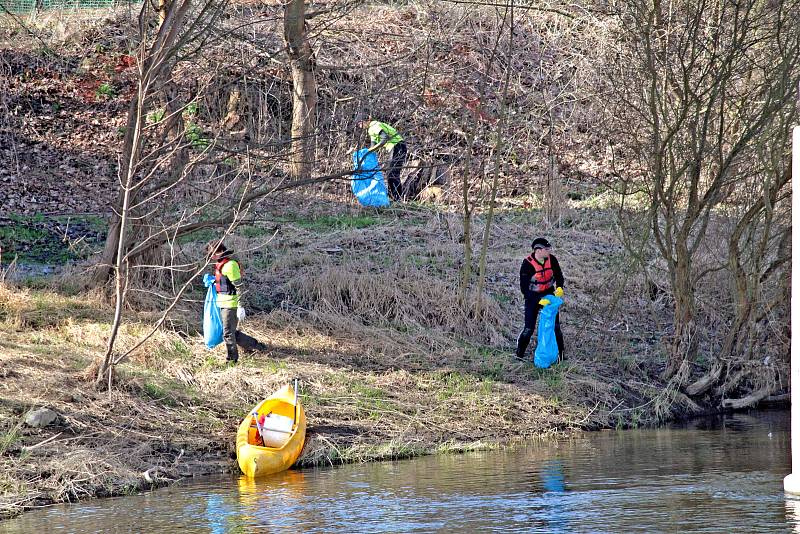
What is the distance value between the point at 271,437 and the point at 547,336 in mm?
4875

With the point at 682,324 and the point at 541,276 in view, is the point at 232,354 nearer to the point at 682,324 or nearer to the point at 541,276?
the point at 541,276

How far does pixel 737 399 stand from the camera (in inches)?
603

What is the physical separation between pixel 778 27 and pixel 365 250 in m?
7.23

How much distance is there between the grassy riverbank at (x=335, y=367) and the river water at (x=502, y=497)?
71 cm

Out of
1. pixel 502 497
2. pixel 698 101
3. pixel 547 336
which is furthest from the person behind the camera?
pixel 547 336

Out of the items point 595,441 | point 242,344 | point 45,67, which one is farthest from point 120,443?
point 45,67

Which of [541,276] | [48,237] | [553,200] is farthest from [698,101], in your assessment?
[48,237]

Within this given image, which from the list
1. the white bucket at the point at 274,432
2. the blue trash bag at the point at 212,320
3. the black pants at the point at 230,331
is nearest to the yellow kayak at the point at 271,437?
the white bucket at the point at 274,432

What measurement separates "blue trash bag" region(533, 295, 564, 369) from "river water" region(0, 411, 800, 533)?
2527 millimetres

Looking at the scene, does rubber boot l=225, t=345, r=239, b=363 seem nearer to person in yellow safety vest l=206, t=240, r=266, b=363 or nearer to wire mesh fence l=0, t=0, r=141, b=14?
person in yellow safety vest l=206, t=240, r=266, b=363

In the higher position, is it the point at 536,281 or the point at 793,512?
the point at 536,281

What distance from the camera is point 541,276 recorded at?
611 inches

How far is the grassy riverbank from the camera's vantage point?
1193 centimetres

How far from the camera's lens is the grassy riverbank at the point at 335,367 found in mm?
11930
